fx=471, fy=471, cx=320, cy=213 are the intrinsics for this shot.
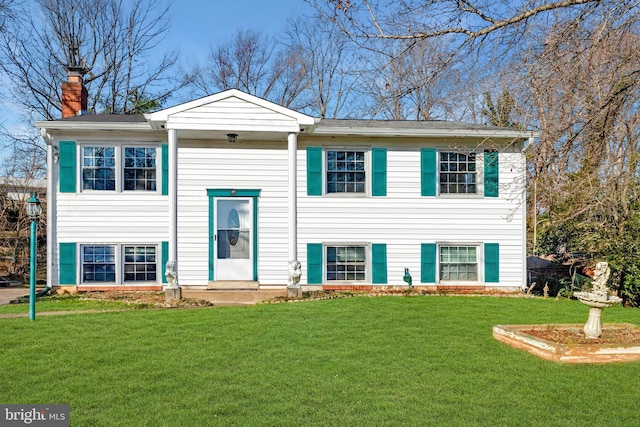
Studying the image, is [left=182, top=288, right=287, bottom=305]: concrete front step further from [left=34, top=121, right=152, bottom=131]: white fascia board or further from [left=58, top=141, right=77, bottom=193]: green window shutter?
[left=34, top=121, right=152, bottom=131]: white fascia board

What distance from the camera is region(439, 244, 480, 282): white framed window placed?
11.9 metres

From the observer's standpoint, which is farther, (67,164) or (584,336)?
(67,164)

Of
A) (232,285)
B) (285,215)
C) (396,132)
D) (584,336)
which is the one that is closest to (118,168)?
(232,285)

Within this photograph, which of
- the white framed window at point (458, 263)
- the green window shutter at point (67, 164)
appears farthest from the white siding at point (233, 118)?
the white framed window at point (458, 263)

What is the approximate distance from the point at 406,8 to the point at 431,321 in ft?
15.1

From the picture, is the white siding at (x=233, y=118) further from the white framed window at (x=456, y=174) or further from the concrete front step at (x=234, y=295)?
the white framed window at (x=456, y=174)

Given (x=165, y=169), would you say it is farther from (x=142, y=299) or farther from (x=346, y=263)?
(x=346, y=263)

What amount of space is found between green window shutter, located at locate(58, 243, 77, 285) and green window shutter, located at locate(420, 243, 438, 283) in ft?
27.5

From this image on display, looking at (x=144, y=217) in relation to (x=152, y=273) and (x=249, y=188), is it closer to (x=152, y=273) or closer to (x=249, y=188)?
(x=152, y=273)

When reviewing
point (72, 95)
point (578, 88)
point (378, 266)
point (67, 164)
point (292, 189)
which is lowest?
point (378, 266)

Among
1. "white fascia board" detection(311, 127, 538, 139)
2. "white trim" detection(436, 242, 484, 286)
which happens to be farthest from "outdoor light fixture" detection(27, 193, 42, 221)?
"white trim" detection(436, 242, 484, 286)

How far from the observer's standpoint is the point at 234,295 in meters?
10.4

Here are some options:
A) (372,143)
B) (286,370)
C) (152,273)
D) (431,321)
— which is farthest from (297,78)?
(286,370)

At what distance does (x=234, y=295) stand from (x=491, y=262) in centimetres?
638
